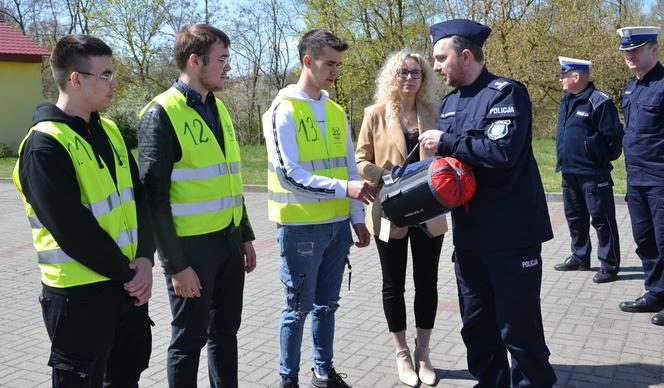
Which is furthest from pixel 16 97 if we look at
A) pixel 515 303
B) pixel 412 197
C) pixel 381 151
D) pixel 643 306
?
pixel 515 303

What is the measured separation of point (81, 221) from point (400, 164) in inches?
79.6

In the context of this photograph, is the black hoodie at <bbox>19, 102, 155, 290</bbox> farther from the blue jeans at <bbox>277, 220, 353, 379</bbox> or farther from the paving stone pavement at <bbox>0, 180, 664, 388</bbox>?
the paving stone pavement at <bbox>0, 180, 664, 388</bbox>

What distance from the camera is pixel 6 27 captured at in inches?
976

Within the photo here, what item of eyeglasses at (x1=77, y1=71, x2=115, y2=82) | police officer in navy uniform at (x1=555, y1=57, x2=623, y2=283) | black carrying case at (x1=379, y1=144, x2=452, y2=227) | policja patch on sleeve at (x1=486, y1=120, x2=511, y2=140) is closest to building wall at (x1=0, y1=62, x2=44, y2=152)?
police officer in navy uniform at (x1=555, y1=57, x2=623, y2=283)

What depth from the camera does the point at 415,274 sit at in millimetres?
3953

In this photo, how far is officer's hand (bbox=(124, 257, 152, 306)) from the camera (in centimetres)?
260

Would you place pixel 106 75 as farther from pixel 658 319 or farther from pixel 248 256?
pixel 658 319

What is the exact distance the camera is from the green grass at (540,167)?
11727 mm

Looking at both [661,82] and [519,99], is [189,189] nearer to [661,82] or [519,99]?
[519,99]

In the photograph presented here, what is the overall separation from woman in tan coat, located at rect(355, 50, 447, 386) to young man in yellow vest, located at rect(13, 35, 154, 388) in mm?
1678

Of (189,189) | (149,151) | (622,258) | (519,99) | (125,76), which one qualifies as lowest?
(622,258)

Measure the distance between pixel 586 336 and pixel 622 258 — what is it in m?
2.77

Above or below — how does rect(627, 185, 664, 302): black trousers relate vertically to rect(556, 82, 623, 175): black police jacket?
below

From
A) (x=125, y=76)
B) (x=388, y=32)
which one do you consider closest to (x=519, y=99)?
(x=388, y=32)
